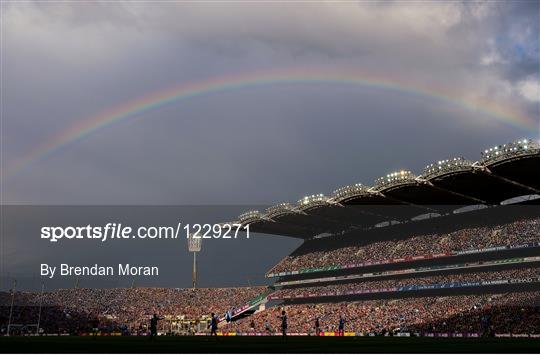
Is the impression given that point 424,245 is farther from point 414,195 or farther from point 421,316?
point 421,316

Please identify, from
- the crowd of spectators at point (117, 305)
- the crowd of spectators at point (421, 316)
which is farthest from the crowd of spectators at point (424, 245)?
the crowd of spectators at point (117, 305)

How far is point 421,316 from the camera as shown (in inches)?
3241

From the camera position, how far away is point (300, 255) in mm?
125438

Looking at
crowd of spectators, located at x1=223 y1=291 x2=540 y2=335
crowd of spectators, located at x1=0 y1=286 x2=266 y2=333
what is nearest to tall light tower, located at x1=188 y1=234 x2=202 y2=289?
crowd of spectators, located at x1=0 y1=286 x2=266 y2=333

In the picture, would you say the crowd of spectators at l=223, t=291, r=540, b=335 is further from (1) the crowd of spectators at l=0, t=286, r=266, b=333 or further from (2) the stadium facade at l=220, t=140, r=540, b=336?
(1) the crowd of spectators at l=0, t=286, r=266, b=333

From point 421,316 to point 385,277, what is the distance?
19995 millimetres

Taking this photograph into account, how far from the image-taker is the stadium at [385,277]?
76.1 meters

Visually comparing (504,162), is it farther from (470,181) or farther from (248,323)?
(248,323)

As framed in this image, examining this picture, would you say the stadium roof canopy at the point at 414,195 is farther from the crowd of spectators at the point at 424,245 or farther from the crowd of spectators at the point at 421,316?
the crowd of spectators at the point at 421,316

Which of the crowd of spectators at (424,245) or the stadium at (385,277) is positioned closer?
the stadium at (385,277)

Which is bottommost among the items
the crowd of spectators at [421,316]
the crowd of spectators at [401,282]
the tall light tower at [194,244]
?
the crowd of spectators at [421,316]

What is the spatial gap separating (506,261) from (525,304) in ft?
38.4

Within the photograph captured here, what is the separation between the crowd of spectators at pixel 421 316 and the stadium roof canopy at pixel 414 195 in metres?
14.4

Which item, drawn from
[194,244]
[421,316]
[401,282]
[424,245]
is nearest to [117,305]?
[194,244]
